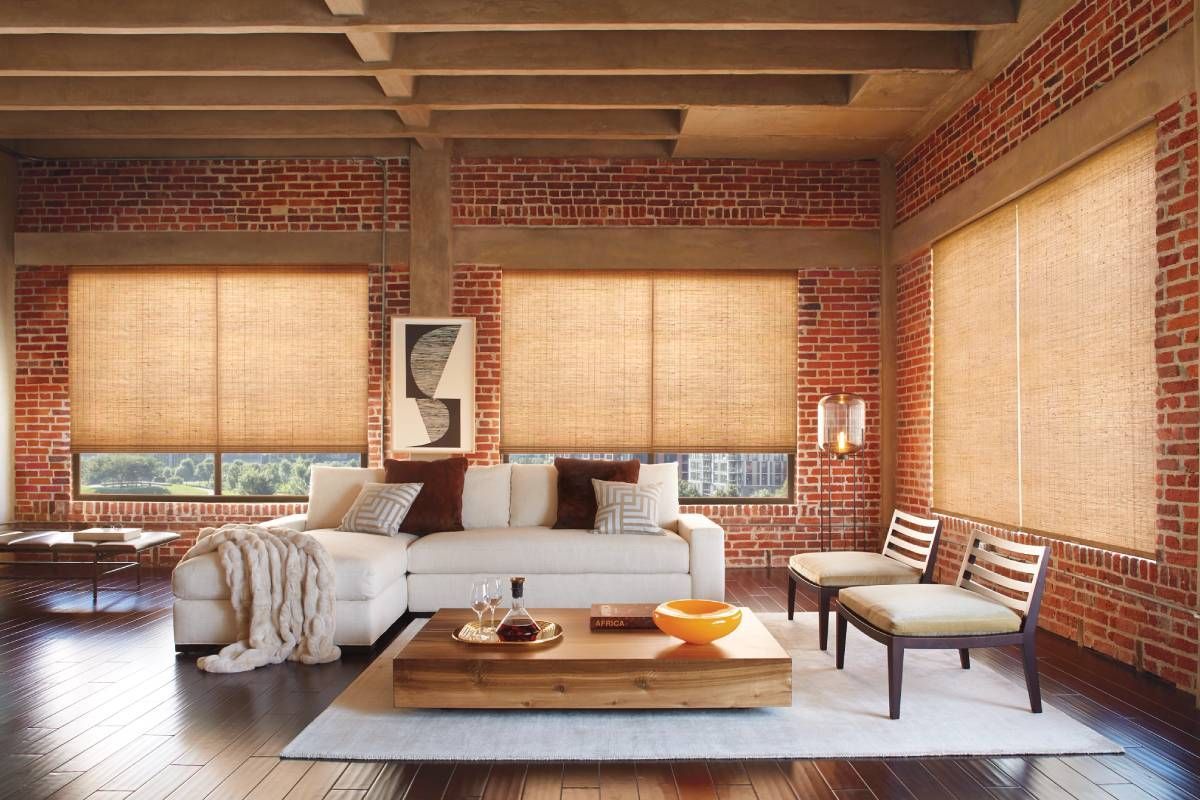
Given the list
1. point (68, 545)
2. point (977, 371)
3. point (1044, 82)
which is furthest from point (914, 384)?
point (68, 545)

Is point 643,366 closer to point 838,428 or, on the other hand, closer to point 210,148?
point 838,428

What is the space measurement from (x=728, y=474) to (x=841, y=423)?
1053 mm

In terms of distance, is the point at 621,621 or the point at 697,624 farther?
the point at 621,621

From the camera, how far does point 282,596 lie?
4.19 meters

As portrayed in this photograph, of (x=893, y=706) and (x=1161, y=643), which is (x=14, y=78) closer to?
(x=893, y=706)

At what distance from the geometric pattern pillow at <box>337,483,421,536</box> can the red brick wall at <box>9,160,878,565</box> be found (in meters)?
1.60

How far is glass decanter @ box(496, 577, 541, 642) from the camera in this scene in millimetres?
3418

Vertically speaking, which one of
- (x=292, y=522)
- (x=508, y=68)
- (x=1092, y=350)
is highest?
(x=508, y=68)

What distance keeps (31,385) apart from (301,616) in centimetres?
451

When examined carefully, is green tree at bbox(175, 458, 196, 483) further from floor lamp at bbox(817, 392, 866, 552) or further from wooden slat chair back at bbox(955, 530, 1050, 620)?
wooden slat chair back at bbox(955, 530, 1050, 620)

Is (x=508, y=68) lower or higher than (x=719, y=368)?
higher

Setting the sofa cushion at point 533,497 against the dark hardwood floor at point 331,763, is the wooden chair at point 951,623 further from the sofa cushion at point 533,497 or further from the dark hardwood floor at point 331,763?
the sofa cushion at point 533,497

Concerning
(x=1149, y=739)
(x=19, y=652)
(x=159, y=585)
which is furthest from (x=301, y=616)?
(x=1149, y=739)

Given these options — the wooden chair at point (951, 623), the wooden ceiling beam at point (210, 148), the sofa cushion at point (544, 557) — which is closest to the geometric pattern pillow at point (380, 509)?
the sofa cushion at point (544, 557)
